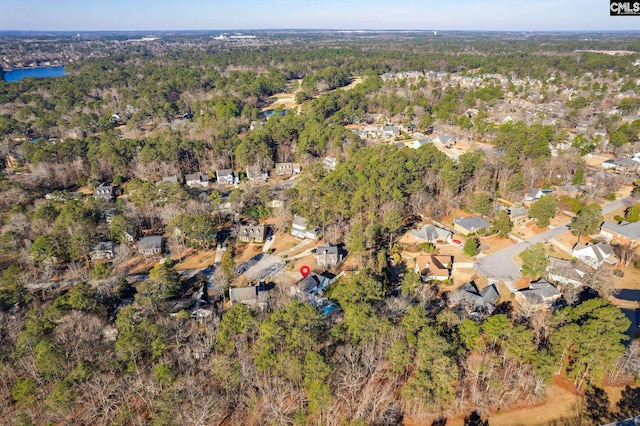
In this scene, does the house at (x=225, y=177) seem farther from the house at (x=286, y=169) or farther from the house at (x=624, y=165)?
the house at (x=624, y=165)

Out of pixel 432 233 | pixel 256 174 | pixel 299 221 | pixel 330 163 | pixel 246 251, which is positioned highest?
pixel 330 163

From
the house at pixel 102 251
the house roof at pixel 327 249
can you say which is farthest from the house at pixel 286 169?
the house at pixel 102 251

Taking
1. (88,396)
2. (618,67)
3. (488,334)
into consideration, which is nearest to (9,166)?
(88,396)

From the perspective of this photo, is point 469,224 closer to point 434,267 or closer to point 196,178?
point 434,267

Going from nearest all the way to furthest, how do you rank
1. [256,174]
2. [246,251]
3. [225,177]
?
[246,251] → [225,177] → [256,174]

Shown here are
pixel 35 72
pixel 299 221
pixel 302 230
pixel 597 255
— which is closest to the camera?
pixel 597 255

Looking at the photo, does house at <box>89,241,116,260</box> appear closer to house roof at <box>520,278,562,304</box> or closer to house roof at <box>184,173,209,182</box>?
house roof at <box>184,173,209,182</box>

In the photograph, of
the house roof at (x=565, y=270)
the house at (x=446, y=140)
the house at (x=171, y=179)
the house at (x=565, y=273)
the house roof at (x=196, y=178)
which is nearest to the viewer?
the house at (x=565, y=273)

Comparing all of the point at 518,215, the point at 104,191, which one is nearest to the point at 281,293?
the point at 518,215

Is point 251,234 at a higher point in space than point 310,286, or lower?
higher
